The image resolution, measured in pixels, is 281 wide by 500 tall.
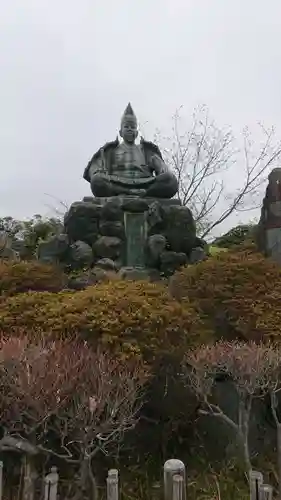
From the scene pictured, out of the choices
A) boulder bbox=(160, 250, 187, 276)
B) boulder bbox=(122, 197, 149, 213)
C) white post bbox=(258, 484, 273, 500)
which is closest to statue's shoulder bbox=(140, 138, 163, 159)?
boulder bbox=(122, 197, 149, 213)

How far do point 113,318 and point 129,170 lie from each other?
Answer: 688 cm

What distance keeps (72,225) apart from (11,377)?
630cm

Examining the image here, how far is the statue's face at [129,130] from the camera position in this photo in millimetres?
13289

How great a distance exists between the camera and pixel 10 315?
22.6ft

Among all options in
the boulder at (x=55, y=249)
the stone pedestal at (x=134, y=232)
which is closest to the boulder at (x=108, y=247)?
the stone pedestal at (x=134, y=232)

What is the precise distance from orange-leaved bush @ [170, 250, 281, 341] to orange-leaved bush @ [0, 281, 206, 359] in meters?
0.46

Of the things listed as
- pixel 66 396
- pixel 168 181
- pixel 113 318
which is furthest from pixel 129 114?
pixel 66 396

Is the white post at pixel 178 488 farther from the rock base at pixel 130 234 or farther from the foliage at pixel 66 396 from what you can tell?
the rock base at pixel 130 234

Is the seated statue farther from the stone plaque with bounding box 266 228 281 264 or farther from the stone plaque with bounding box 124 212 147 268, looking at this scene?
the stone plaque with bounding box 266 228 281 264

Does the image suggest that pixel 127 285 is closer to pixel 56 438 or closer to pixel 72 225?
pixel 56 438

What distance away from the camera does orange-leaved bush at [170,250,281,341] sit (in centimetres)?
722

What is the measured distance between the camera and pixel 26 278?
8648mm

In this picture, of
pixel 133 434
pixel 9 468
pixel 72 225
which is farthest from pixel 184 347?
pixel 72 225

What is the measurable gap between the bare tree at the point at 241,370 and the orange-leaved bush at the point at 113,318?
473mm
